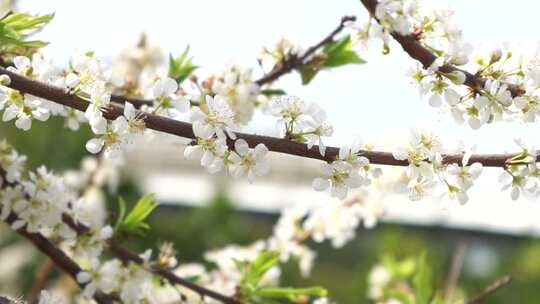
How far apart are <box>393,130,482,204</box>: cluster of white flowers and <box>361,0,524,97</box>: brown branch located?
98 mm

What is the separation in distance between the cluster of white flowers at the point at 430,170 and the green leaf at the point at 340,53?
1.88ft

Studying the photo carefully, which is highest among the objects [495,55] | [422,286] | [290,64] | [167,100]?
[495,55]

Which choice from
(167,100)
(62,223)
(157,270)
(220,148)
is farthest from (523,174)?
(62,223)

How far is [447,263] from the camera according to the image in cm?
817

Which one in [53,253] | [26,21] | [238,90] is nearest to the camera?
[26,21]

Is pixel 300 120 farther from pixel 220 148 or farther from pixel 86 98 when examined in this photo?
pixel 86 98

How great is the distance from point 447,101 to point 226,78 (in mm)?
575

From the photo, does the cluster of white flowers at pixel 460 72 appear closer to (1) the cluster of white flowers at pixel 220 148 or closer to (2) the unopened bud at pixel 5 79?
(1) the cluster of white flowers at pixel 220 148

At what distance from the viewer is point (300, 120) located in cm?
116

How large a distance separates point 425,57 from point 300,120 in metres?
0.21

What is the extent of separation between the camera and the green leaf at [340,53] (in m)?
1.75

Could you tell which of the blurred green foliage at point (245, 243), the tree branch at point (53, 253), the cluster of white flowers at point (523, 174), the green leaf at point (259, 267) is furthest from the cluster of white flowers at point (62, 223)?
the blurred green foliage at point (245, 243)

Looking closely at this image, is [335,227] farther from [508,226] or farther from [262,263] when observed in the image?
[508,226]

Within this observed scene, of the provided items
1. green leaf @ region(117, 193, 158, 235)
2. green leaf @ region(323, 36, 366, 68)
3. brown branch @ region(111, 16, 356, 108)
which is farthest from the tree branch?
green leaf @ region(323, 36, 366, 68)
